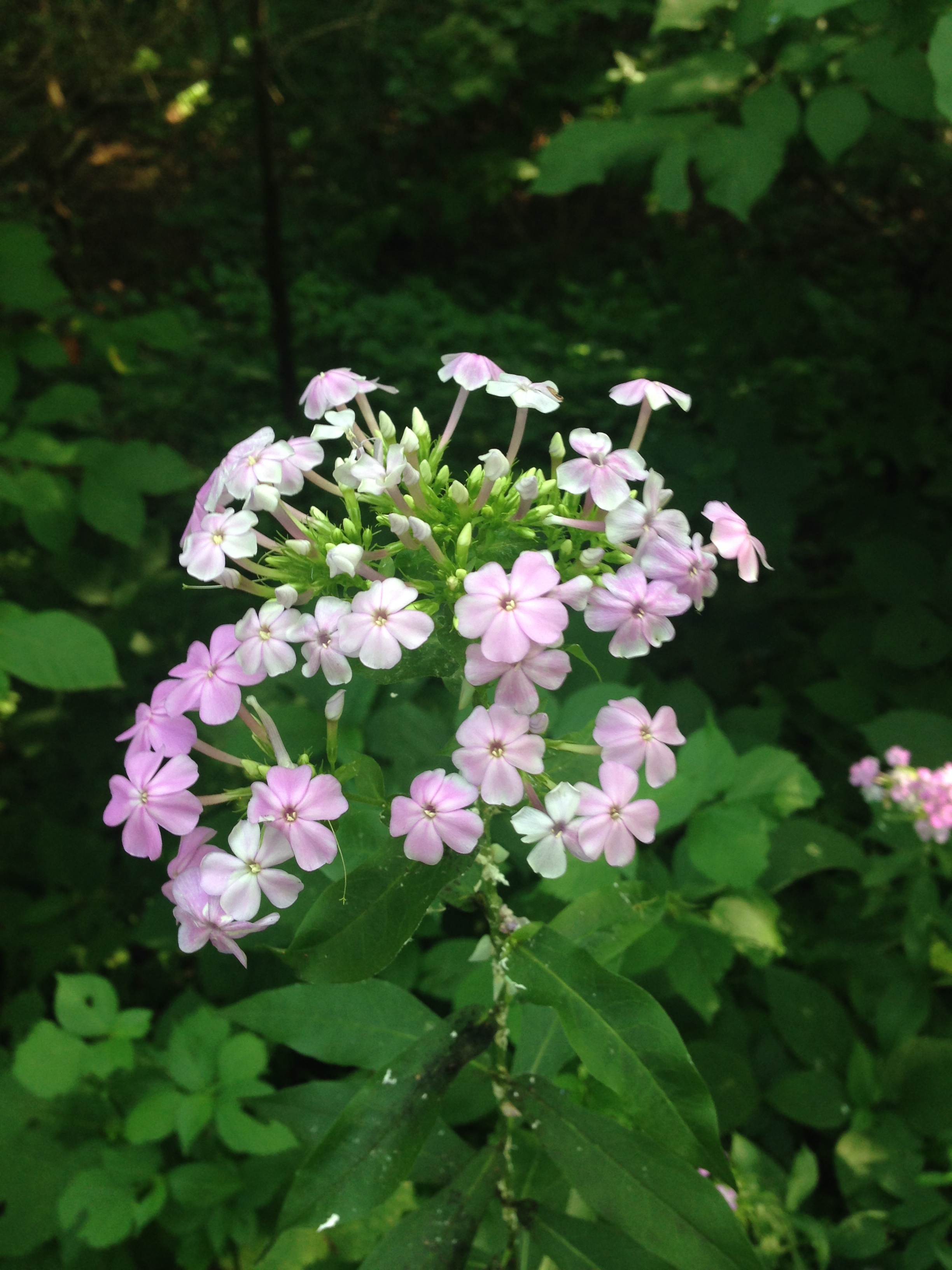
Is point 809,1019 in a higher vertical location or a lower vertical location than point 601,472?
lower

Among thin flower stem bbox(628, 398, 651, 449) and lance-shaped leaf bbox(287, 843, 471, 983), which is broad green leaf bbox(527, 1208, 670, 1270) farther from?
thin flower stem bbox(628, 398, 651, 449)

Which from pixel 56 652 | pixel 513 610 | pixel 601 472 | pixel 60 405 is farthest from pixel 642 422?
pixel 60 405

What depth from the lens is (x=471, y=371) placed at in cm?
135

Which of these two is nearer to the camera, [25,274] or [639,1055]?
[639,1055]

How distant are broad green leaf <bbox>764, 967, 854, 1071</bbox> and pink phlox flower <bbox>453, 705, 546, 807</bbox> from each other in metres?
1.76

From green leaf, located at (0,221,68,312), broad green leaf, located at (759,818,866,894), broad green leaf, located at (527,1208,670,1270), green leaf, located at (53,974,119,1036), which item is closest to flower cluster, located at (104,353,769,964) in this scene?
A: broad green leaf, located at (527,1208,670,1270)

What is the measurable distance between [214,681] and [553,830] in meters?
0.46

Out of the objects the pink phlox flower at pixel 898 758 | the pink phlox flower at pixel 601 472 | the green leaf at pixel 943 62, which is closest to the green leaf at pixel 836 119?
the green leaf at pixel 943 62

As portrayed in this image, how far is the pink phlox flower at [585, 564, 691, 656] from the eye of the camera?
1.15m

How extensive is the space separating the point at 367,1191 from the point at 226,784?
2.06 meters

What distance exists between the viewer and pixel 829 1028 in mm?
2492

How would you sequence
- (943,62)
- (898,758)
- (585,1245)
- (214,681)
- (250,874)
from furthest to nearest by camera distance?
(898,758), (943,62), (585,1245), (214,681), (250,874)

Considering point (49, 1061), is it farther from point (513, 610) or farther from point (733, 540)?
point (733, 540)

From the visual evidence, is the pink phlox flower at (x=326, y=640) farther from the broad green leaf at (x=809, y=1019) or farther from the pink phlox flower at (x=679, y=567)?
the broad green leaf at (x=809, y=1019)
